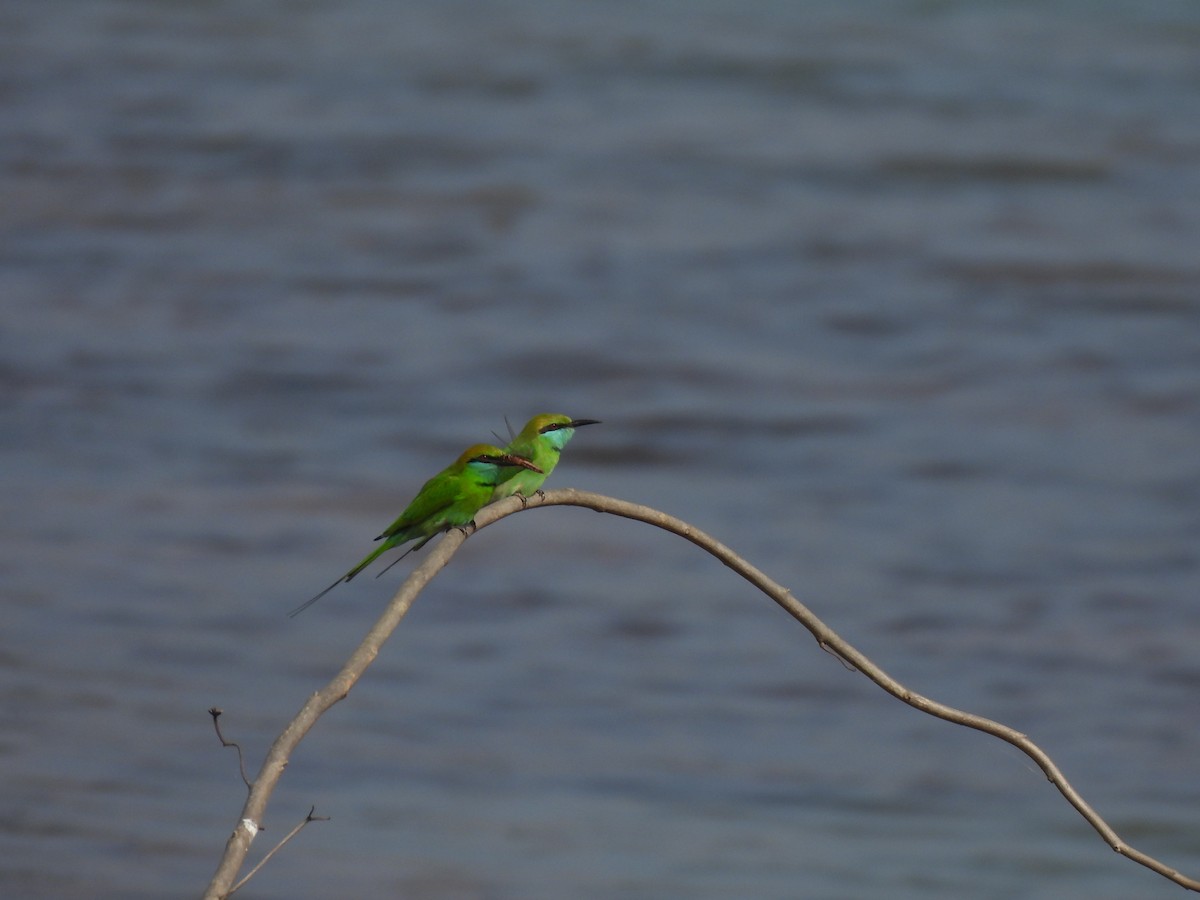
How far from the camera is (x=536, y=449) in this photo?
361cm

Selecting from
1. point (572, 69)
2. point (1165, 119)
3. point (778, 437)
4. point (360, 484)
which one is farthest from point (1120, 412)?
point (572, 69)

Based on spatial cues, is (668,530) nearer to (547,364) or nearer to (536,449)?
(536,449)

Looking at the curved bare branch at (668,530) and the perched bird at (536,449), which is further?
the perched bird at (536,449)

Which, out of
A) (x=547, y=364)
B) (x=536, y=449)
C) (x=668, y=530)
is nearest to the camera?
(x=668, y=530)

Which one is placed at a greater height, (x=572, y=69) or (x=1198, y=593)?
(x=572, y=69)

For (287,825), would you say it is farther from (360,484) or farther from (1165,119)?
(1165,119)

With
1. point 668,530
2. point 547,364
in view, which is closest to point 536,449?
point 668,530

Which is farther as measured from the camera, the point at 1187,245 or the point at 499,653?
the point at 1187,245

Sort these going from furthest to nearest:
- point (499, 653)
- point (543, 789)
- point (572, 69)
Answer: point (572, 69) → point (499, 653) → point (543, 789)

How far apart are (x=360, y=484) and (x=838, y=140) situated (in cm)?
706

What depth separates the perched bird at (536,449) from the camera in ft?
11.8

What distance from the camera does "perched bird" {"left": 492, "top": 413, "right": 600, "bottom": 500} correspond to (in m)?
3.59

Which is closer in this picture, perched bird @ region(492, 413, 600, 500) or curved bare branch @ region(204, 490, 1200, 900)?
curved bare branch @ region(204, 490, 1200, 900)

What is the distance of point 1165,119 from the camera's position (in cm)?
1569
